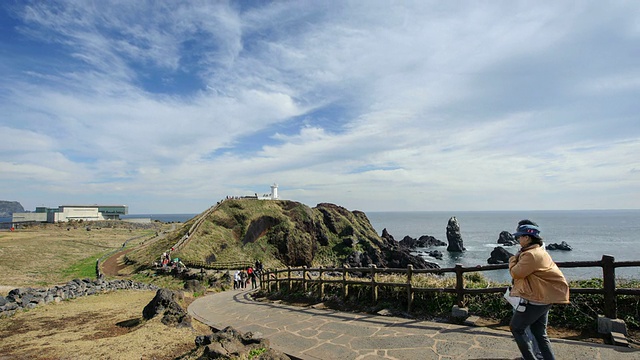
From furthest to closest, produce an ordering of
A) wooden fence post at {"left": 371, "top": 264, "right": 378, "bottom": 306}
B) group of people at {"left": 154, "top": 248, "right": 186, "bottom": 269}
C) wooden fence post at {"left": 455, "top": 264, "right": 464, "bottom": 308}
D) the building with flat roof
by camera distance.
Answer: the building with flat roof < group of people at {"left": 154, "top": 248, "right": 186, "bottom": 269} < wooden fence post at {"left": 371, "top": 264, "right": 378, "bottom": 306} < wooden fence post at {"left": 455, "top": 264, "right": 464, "bottom": 308}

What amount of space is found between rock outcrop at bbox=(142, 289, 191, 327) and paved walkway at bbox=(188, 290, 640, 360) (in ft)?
3.56

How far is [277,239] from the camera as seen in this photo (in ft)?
190

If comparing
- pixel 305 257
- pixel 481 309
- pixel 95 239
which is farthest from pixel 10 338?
pixel 95 239

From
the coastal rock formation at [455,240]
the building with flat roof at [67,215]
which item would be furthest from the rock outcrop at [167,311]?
the building with flat roof at [67,215]

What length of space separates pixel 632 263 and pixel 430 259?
7238 centimetres

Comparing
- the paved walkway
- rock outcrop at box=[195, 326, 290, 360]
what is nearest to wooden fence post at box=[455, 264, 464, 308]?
the paved walkway

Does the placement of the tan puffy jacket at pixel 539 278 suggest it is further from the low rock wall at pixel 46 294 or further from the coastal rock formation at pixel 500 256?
the coastal rock formation at pixel 500 256

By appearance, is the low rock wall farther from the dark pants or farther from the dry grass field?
the dark pants

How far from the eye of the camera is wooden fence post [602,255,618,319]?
22.3 ft

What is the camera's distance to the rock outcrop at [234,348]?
21.1ft

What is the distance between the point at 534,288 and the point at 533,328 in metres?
0.70

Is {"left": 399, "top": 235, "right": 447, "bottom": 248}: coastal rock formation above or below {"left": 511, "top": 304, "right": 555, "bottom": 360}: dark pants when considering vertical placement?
below

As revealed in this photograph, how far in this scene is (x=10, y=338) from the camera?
35.4ft

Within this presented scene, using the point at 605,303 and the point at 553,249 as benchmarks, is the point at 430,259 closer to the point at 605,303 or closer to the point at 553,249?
the point at 553,249
